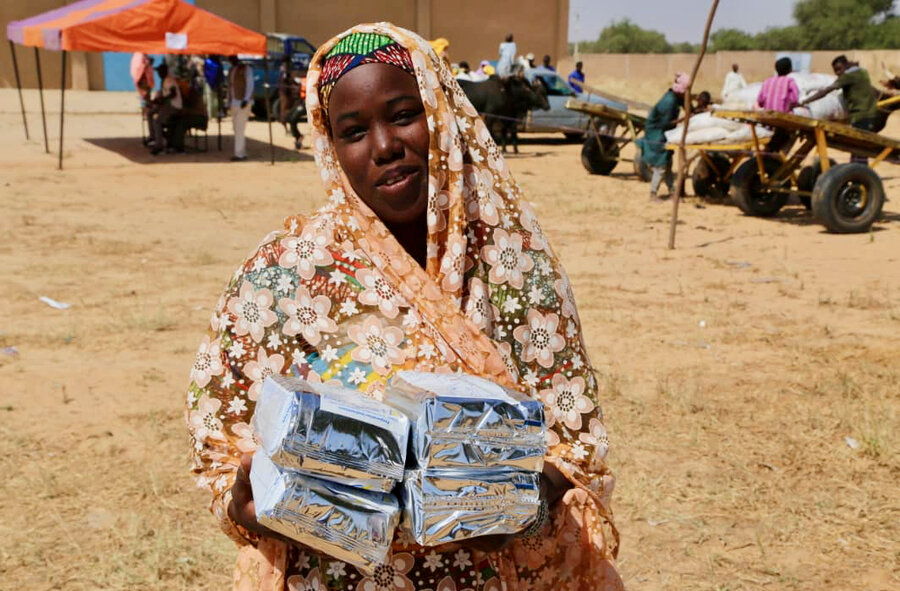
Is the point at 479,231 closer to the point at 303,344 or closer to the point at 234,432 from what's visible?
the point at 303,344

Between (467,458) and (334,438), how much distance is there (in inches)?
6.8

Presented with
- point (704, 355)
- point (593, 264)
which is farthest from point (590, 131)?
point (704, 355)

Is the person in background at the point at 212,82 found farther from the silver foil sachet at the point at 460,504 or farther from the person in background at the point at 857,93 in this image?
the silver foil sachet at the point at 460,504

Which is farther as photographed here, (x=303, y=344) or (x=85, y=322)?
(x=85, y=322)

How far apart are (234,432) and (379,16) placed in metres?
29.5

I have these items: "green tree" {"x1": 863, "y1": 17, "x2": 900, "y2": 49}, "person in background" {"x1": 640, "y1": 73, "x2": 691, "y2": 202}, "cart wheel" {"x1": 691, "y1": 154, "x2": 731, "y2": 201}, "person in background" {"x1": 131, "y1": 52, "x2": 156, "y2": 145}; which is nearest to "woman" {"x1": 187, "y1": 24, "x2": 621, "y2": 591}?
"person in background" {"x1": 640, "y1": 73, "x2": 691, "y2": 202}

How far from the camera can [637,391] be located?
193 inches

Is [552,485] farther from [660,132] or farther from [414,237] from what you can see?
[660,132]

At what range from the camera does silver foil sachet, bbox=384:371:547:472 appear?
1159mm

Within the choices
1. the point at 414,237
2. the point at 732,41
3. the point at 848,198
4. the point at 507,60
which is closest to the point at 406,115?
the point at 414,237

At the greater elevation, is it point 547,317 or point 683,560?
point 547,317

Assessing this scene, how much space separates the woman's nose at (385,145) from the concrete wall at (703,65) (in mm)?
34091

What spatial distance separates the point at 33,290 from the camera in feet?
22.1

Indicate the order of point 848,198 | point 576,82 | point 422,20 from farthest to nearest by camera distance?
point 422,20
point 576,82
point 848,198
